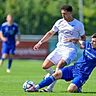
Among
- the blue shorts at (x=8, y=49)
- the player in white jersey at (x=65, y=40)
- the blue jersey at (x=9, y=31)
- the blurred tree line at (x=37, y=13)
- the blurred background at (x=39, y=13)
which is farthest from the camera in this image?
the blurred tree line at (x=37, y=13)

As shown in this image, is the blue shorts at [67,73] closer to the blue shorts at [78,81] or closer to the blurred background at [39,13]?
the blue shorts at [78,81]

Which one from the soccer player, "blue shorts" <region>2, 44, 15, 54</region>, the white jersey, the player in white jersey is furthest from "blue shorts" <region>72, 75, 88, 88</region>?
"blue shorts" <region>2, 44, 15, 54</region>

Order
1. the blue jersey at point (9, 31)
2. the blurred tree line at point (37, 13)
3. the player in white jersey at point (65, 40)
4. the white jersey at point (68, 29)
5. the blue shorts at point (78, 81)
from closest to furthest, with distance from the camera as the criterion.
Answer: the blue shorts at point (78, 81), the player in white jersey at point (65, 40), the white jersey at point (68, 29), the blue jersey at point (9, 31), the blurred tree line at point (37, 13)

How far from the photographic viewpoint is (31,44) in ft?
131

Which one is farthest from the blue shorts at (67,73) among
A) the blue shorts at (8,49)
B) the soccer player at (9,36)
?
the blue shorts at (8,49)

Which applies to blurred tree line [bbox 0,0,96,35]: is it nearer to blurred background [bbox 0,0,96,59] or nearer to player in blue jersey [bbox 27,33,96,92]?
blurred background [bbox 0,0,96,59]

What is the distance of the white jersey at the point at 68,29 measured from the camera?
50.6 feet

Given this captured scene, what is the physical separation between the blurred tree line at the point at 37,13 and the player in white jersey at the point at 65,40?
4465 cm

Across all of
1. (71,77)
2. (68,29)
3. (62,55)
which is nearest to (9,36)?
(68,29)

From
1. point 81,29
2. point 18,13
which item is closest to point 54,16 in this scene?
point 18,13

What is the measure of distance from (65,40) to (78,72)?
115cm

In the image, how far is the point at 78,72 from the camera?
14.5m

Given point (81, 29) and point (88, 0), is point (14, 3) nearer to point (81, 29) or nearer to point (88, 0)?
point (88, 0)

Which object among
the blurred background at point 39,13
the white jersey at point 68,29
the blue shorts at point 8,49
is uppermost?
the white jersey at point 68,29
